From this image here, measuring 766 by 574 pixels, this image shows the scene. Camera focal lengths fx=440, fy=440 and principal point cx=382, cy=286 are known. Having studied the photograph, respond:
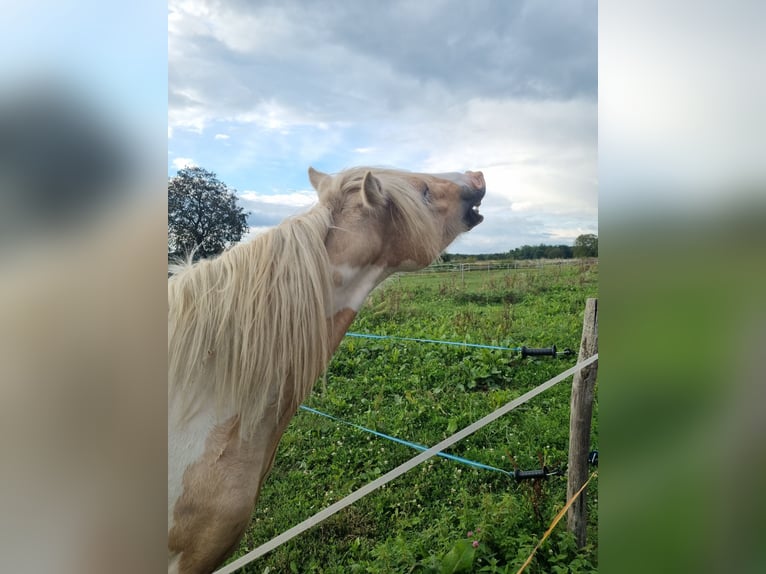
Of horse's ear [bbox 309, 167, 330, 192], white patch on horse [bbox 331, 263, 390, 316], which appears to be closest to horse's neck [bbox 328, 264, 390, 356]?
white patch on horse [bbox 331, 263, 390, 316]

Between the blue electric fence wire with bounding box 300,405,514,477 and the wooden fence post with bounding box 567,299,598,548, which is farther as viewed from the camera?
the wooden fence post with bounding box 567,299,598,548

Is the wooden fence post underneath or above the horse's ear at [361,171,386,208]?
underneath

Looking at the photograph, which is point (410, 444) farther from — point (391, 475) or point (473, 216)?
point (473, 216)

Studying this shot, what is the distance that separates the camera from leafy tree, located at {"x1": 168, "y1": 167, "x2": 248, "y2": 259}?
4.05 feet

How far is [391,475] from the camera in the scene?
1438 millimetres

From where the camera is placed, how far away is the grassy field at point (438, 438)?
1.42 m

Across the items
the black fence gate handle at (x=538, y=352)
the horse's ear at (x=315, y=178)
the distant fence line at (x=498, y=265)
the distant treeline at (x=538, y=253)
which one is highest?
the horse's ear at (x=315, y=178)

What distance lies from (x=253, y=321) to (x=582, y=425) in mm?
1229

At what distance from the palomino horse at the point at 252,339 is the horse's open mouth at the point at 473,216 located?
202 millimetres

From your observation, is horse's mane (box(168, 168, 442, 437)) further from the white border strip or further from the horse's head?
the white border strip

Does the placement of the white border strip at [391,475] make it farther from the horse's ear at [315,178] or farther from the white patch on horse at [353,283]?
the horse's ear at [315,178]

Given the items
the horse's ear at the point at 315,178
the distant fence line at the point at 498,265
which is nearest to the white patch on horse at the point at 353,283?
the distant fence line at the point at 498,265
